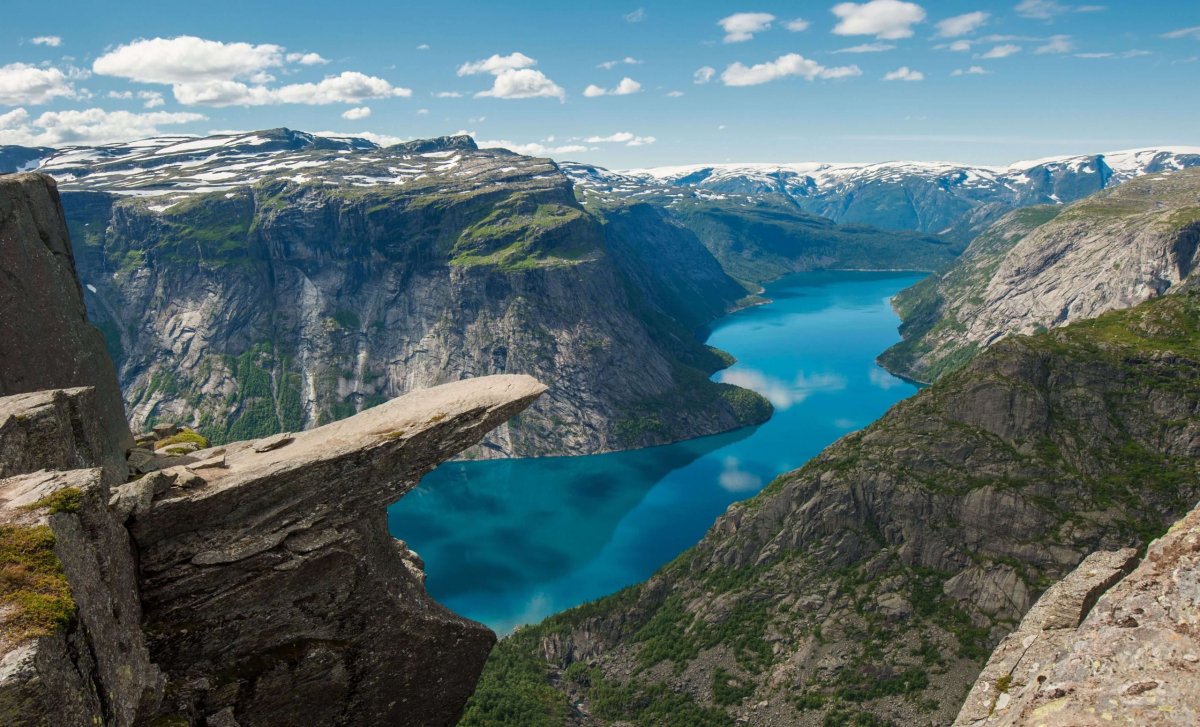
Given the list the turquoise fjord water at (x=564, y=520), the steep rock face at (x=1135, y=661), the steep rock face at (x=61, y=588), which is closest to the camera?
the steep rock face at (x=1135, y=661)

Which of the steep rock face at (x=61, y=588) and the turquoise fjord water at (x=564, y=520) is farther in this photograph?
the turquoise fjord water at (x=564, y=520)

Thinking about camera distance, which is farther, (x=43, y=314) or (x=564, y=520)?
(x=564, y=520)

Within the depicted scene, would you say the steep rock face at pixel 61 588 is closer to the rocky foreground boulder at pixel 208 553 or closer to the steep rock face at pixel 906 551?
the rocky foreground boulder at pixel 208 553

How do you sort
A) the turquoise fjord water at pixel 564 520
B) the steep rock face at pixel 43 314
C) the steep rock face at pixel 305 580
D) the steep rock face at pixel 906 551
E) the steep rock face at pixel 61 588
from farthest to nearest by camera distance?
the turquoise fjord water at pixel 564 520
the steep rock face at pixel 906 551
the steep rock face at pixel 43 314
the steep rock face at pixel 305 580
the steep rock face at pixel 61 588

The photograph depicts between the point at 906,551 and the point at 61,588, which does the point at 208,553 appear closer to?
the point at 61,588

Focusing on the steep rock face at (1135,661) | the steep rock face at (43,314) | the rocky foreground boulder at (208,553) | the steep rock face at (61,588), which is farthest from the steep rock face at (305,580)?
the steep rock face at (1135,661)

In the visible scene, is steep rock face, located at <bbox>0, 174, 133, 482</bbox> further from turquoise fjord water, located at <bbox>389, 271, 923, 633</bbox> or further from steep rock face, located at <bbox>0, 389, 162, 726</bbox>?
turquoise fjord water, located at <bbox>389, 271, 923, 633</bbox>

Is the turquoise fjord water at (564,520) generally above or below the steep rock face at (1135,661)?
below

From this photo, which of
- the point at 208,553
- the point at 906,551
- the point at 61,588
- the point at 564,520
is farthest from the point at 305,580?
the point at 564,520
